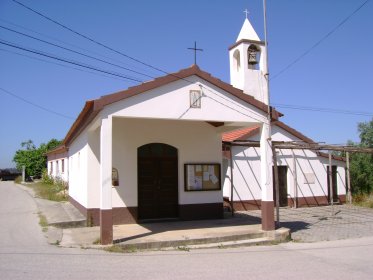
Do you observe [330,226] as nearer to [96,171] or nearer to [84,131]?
[96,171]

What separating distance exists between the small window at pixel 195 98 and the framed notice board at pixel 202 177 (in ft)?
10.9

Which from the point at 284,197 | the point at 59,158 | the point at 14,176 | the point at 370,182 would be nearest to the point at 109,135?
the point at 284,197

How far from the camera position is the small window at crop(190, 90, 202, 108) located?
10336 millimetres

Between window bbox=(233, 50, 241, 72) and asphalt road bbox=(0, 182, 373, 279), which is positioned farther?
window bbox=(233, 50, 241, 72)

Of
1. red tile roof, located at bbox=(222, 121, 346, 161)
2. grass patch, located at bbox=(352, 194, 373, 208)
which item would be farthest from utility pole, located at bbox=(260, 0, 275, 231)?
grass patch, located at bbox=(352, 194, 373, 208)

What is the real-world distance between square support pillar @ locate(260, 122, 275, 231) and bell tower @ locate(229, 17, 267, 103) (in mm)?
7706

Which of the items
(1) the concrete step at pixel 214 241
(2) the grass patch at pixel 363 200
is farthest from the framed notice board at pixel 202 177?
(2) the grass patch at pixel 363 200

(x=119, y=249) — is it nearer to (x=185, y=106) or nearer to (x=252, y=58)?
(x=185, y=106)

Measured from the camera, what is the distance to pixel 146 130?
12.7 meters

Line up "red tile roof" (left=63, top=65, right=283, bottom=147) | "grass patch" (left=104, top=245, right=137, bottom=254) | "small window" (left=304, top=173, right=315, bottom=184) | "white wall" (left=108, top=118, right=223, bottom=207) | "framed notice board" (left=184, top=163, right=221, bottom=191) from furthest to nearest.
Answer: "small window" (left=304, top=173, right=315, bottom=184) → "framed notice board" (left=184, top=163, right=221, bottom=191) → "white wall" (left=108, top=118, right=223, bottom=207) → "red tile roof" (left=63, top=65, right=283, bottom=147) → "grass patch" (left=104, top=245, right=137, bottom=254)

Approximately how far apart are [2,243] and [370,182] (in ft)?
64.5

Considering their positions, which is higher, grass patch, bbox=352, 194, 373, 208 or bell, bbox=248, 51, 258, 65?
bell, bbox=248, 51, 258, 65

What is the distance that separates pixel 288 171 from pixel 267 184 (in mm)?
8593

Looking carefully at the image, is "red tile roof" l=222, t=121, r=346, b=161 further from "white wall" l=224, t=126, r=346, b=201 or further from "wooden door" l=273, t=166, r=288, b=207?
"wooden door" l=273, t=166, r=288, b=207
